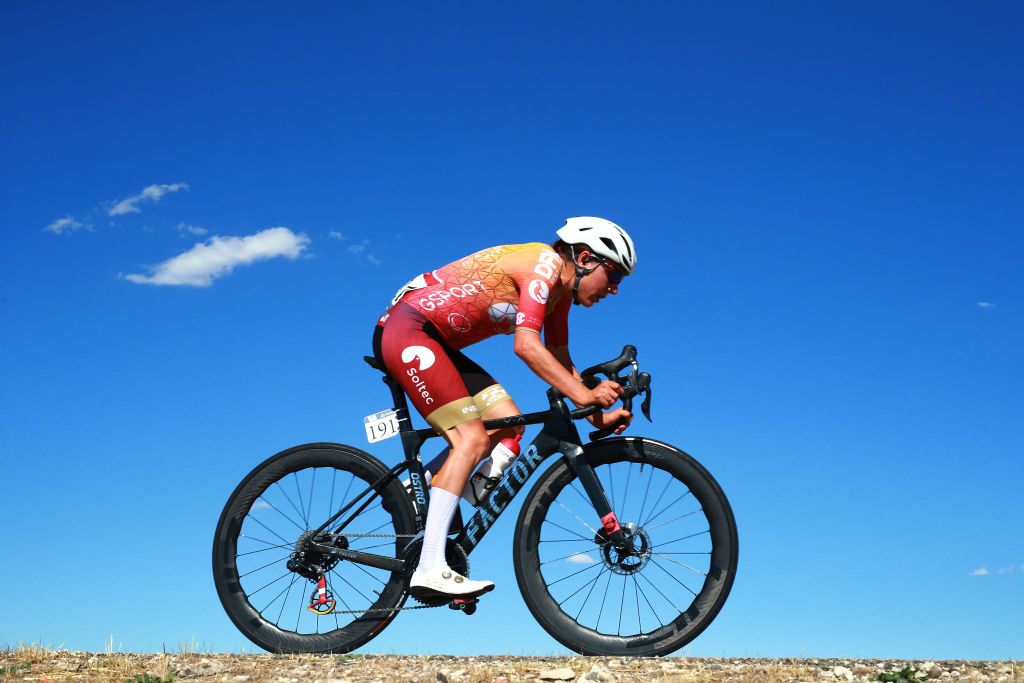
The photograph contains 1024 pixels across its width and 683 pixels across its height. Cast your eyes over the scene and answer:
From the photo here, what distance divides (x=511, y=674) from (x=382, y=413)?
2.12 metres

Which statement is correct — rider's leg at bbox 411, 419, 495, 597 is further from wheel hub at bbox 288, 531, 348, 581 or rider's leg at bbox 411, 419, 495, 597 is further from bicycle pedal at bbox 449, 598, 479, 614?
wheel hub at bbox 288, 531, 348, 581

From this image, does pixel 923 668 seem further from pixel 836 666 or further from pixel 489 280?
pixel 489 280

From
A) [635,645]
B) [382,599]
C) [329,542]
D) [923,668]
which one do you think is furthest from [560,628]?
[923,668]

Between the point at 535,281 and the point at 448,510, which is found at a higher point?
the point at 535,281

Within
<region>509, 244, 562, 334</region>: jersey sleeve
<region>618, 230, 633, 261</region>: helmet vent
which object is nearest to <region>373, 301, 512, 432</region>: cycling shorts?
<region>509, 244, 562, 334</region>: jersey sleeve

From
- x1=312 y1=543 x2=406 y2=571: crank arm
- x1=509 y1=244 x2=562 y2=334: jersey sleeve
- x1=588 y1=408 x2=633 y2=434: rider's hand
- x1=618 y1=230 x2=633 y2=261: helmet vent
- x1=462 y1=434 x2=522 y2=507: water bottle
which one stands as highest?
x1=618 y1=230 x2=633 y2=261: helmet vent

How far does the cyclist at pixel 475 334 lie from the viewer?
6.79 meters

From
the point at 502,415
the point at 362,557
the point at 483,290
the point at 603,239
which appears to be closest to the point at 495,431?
the point at 502,415

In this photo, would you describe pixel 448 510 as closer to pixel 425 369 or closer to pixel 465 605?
pixel 465 605

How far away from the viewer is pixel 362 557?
7230 millimetres

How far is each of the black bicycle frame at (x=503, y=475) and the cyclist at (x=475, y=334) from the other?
20 centimetres

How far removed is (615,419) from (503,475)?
940 millimetres

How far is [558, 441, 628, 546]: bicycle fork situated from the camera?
683 centimetres

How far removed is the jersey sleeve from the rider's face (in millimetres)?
300
